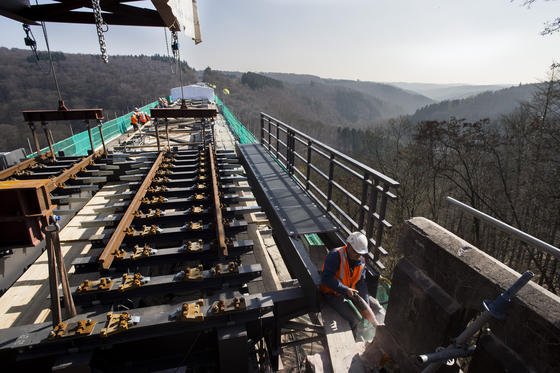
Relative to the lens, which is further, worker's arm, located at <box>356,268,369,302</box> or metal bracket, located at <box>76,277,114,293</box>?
worker's arm, located at <box>356,268,369,302</box>

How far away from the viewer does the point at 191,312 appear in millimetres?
3279

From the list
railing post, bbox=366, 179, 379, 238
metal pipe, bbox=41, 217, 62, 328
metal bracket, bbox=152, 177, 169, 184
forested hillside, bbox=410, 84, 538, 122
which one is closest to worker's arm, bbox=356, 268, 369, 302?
railing post, bbox=366, 179, 379, 238

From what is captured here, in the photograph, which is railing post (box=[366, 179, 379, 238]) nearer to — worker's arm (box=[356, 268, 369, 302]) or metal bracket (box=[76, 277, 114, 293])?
worker's arm (box=[356, 268, 369, 302])

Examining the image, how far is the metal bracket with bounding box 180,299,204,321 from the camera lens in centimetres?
321

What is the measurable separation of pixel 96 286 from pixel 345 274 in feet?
10.1

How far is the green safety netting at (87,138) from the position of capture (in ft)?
41.4

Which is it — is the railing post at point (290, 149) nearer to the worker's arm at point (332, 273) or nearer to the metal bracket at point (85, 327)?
the worker's arm at point (332, 273)

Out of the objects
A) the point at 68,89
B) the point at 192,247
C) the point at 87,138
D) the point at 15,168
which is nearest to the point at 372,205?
→ the point at 192,247

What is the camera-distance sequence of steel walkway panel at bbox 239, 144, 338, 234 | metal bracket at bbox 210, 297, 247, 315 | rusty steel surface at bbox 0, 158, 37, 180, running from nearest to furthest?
1. metal bracket at bbox 210, 297, 247, 315
2. steel walkway panel at bbox 239, 144, 338, 234
3. rusty steel surface at bbox 0, 158, 37, 180

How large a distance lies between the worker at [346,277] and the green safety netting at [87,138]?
10.9 m

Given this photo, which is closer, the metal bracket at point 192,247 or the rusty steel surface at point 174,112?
the metal bracket at point 192,247

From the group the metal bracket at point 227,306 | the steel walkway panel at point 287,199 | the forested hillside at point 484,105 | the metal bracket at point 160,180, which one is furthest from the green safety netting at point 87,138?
the forested hillside at point 484,105

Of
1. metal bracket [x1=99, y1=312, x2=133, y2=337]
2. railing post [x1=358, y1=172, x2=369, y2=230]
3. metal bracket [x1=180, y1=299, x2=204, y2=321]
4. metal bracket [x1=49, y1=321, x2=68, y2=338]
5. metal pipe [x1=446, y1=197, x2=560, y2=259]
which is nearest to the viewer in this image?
metal pipe [x1=446, y1=197, x2=560, y2=259]

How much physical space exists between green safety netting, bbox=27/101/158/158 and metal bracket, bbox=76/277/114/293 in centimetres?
898
